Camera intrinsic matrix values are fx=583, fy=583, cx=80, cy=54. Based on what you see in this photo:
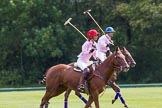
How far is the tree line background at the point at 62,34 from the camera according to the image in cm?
4144

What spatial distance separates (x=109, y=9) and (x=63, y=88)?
92.5ft

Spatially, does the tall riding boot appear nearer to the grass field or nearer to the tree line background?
the grass field

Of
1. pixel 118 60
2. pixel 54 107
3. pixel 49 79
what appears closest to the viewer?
pixel 118 60

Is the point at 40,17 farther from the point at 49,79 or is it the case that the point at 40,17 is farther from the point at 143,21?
the point at 49,79

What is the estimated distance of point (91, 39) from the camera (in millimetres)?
15297

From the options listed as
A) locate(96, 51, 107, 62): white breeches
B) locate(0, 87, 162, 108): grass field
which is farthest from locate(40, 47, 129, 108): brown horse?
locate(0, 87, 162, 108): grass field

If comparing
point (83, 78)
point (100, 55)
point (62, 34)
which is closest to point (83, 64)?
point (83, 78)

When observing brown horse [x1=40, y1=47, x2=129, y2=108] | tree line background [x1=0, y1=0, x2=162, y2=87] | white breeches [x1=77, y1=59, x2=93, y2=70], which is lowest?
tree line background [x1=0, y1=0, x2=162, y2=87]

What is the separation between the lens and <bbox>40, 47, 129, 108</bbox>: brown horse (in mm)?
14625

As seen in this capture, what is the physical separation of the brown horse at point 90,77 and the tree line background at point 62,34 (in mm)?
25039

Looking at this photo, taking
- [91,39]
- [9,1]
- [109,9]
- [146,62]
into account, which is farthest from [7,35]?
[91,39]

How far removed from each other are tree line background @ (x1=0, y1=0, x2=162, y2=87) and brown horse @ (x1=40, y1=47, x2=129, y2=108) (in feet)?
82.1

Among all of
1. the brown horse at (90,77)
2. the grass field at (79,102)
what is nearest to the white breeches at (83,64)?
the brown horse at (90,77)

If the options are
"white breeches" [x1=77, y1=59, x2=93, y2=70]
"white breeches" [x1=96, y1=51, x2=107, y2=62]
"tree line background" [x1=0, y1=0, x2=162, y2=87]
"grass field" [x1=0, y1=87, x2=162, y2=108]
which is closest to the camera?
"white breeches" [x1=77, y1=59, x2=93, y2=70]
